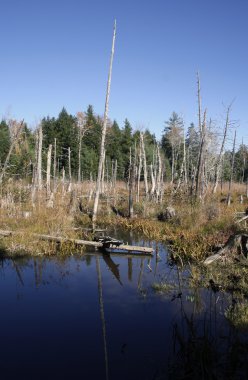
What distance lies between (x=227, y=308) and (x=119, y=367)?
9.48ft

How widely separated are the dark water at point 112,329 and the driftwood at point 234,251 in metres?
1.18

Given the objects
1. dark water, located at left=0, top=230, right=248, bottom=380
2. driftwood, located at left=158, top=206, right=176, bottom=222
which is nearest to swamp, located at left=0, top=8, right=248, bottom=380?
dark water, located at left=0, top=230, right=248, bottom=380

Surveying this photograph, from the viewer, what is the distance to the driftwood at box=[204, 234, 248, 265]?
9782 mm

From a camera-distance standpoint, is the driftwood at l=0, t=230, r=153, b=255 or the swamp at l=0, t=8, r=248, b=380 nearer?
the swamp at l=0, t=8, r=248, b=380

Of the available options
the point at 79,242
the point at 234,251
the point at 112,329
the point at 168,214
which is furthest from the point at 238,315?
the point at 168,214

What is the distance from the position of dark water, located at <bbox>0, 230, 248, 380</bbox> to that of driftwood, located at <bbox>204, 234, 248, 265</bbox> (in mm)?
1185

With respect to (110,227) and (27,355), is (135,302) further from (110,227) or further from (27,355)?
(110,227)

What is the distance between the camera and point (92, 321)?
666 cm

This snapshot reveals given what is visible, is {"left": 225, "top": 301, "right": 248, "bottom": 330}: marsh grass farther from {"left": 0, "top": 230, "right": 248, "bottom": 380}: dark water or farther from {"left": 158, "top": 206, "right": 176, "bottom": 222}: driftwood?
{"left": 158, "top": 206, "right": 176, "bottom": 222}: driftwood

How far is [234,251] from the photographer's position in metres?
9.98

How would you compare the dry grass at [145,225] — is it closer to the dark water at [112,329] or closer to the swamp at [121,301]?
the swamp at [121,301]

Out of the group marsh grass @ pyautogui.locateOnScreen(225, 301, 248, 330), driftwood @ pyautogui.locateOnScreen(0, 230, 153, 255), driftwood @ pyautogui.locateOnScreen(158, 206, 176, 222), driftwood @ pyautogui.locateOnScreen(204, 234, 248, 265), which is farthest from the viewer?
driftwood @ pyautogui.locateOnScreen(158, 206, 176, 222)

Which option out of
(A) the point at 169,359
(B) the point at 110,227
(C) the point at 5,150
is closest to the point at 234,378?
(A) the point at 169,359

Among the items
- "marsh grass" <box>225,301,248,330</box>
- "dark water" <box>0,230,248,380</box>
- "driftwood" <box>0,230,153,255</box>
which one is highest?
"driftwood" <box>0,230,153,255</box>
